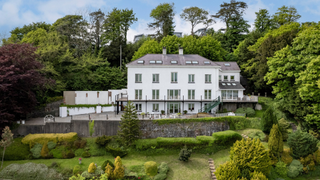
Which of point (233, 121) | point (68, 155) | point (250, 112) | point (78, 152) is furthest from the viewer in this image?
point (250, 112)

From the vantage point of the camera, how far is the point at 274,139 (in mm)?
18219

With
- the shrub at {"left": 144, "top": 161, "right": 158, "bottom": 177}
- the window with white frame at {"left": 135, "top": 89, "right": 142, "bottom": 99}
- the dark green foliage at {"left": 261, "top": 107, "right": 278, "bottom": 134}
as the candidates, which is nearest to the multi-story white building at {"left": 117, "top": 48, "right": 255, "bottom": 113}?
the window with white frame at {"left": 135, "top": 89, "right": 142, "bottom": 99}

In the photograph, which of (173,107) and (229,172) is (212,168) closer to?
(229,172)

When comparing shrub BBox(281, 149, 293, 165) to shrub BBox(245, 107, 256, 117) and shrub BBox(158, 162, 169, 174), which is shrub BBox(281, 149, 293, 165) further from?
shrub BBox(158, 162, 169, 174)

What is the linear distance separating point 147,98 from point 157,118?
196 inches

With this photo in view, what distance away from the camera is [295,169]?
17.6 m

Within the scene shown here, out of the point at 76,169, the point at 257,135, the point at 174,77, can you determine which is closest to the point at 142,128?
the point at 76,169

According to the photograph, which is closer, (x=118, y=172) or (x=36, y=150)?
(x=118, y=172)

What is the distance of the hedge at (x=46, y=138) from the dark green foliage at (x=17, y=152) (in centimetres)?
50

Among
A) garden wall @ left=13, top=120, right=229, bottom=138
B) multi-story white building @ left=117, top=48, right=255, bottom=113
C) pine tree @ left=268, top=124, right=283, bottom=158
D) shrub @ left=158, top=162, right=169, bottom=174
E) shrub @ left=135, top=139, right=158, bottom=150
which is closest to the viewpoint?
shrub @ left=158, top=162, right=169, bottom=174

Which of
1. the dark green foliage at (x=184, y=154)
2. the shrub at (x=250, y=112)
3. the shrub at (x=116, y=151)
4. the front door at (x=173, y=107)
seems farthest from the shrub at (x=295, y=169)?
the shrub at (x=116, y=151)

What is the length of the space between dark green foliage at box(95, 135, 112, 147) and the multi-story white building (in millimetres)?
7596

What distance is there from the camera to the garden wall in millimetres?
21516

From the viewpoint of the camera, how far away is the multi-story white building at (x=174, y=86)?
27.5m
